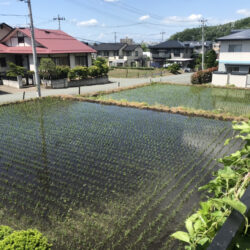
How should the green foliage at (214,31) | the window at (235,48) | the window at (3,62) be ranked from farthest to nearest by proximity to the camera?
the green foliage at (214,31)
the window at (3,62)
the window at (235,48)

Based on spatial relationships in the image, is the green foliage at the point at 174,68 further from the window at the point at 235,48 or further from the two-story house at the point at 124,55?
the window at the point at 235,48

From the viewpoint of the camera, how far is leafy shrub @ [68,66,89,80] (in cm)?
2483

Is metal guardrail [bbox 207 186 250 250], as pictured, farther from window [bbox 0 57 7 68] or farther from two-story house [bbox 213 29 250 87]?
window [bbox 0 57 7 68]

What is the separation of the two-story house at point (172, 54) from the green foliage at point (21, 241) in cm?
4883

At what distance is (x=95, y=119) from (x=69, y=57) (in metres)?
17.8

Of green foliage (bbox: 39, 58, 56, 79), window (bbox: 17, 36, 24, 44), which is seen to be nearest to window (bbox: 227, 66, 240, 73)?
green foliage (bbox: 39, 58, 56, 79)

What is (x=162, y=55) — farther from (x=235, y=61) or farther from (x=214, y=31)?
(x=214, y=31)

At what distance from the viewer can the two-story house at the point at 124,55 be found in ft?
171

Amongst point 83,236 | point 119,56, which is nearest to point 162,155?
point 83,236

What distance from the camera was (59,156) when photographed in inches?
363

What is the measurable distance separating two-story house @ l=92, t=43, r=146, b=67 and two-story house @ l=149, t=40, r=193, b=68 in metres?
3.30

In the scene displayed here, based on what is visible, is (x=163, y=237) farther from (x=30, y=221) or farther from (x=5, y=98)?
(x=5, y=98)

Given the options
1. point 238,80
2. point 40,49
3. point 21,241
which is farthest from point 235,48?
point 21,241

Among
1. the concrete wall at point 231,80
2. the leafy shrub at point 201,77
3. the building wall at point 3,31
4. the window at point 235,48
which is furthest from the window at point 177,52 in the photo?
the building wall at point 3,31
